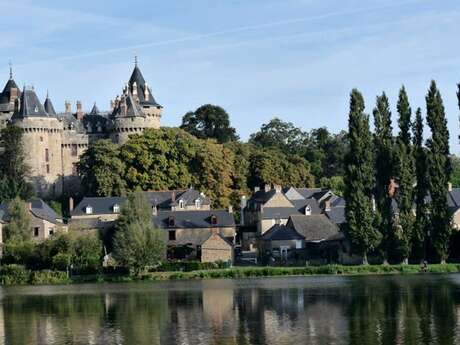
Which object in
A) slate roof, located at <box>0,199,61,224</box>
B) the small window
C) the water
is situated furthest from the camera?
the small window

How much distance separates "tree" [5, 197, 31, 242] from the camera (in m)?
76.9

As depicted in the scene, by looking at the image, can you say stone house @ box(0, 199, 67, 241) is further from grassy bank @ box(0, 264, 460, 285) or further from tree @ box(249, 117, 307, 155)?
tree @ box(249, 117, 307, 155)

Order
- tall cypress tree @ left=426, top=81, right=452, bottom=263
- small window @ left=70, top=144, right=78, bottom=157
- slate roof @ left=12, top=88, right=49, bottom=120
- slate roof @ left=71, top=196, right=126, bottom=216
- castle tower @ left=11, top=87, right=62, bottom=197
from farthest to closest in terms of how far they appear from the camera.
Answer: small window @ left=70, top=144, right=78, bottom=157, slate roof @ left=12, top=88, right=49, bottom=120, castle tower @ left=11, top=87, right=62, bottom=197, slate roof @ left=71, top=196, right=126, bottom=216, tall cypress tree @ left=426, top=81, right=452, bottom=263

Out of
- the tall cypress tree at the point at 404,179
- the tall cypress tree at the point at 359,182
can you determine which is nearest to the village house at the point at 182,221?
the tall cypress tree at the point at 359,182

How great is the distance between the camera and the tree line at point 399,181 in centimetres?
6378

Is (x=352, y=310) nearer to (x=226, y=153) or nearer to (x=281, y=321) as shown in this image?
(x=281, y=321)

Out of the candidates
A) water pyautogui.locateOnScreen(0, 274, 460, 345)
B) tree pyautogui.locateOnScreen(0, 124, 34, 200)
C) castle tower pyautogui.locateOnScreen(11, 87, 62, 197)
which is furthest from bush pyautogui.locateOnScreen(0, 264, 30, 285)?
castle tower pyautogui.locateOnScreen(11, 87, 62, 197)

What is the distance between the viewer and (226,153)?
98.9m

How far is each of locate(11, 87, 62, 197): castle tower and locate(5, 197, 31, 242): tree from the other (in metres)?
22.5

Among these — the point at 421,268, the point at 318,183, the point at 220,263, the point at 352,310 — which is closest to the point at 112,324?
the point at 352,310

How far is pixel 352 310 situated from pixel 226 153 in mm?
58736

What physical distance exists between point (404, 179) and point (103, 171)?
34.7 meters

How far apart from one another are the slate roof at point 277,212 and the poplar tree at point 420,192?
826 inches

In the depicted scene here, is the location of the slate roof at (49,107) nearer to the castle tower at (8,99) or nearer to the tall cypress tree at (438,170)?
the castle tower at (8,99)
